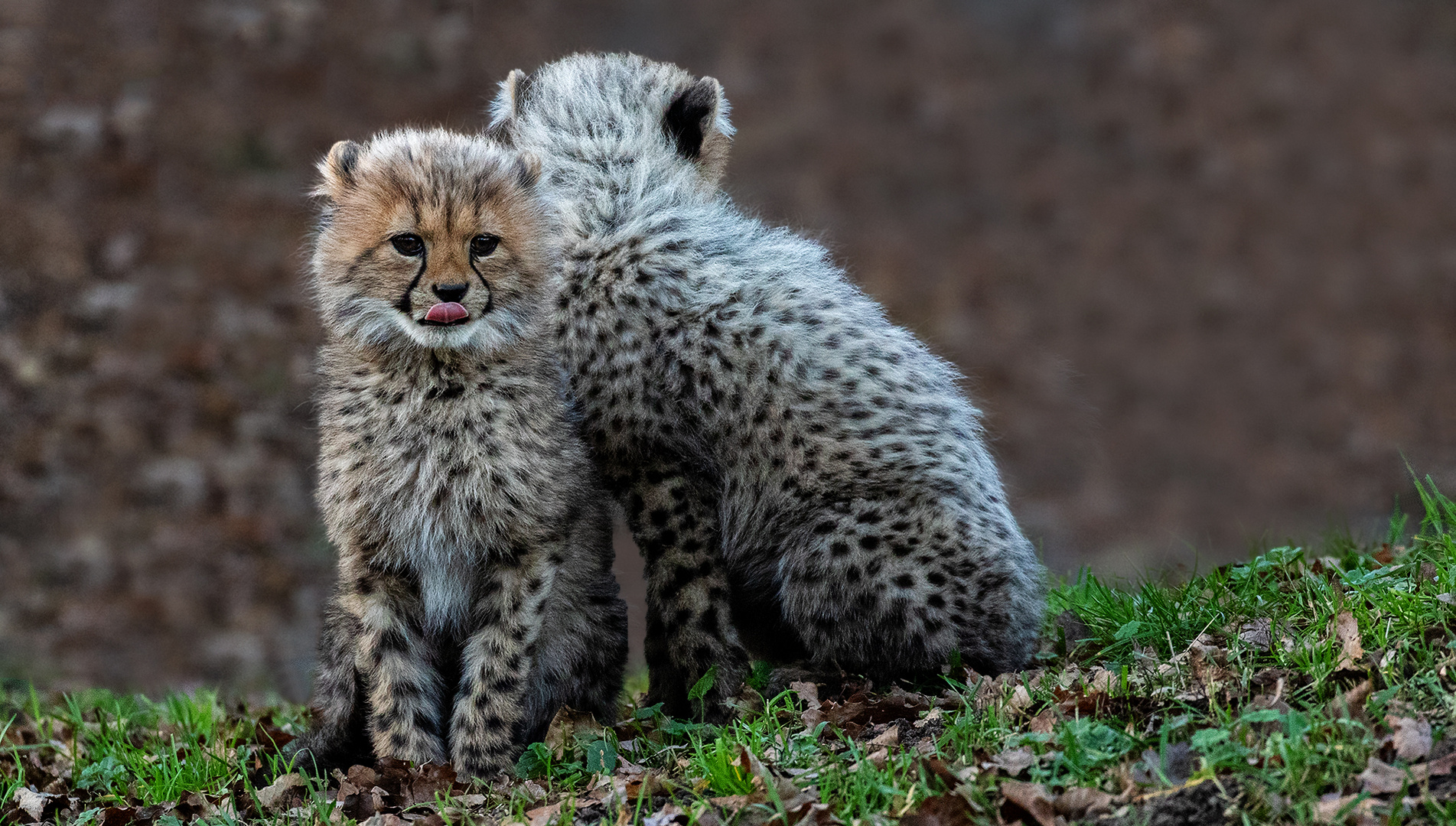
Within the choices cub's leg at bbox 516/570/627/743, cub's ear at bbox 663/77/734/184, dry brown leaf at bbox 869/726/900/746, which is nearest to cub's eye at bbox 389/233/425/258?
cub's leg at bbox 516/570/627/743

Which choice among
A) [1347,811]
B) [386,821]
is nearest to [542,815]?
[386,821]

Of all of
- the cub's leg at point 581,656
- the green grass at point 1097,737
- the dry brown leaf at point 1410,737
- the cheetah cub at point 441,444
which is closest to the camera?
the dry brown leaf at point 1410,737

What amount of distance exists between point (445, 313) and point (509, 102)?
5.59 feet

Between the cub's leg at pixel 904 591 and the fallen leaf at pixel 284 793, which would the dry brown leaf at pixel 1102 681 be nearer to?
the cub's leg at pixel 904 591

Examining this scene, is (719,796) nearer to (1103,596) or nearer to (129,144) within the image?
(1103,596)

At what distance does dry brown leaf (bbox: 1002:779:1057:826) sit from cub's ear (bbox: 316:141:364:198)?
2.42 metres

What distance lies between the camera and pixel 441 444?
12.9 feet

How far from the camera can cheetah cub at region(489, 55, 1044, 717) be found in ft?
14.0

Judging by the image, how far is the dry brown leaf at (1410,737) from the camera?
3.02 metres

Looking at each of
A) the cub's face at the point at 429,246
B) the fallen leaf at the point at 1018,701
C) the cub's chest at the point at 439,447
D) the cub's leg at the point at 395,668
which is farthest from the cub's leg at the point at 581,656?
the fallen leaf at the point at 1018,701

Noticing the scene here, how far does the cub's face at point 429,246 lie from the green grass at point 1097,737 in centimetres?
126

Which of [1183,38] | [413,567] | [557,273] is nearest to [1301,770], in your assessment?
[413,567]

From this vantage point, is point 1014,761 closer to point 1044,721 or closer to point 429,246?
point 1044,721

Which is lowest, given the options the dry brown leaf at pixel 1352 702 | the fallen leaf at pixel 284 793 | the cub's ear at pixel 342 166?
the fallen leaf at pixel 284 793
